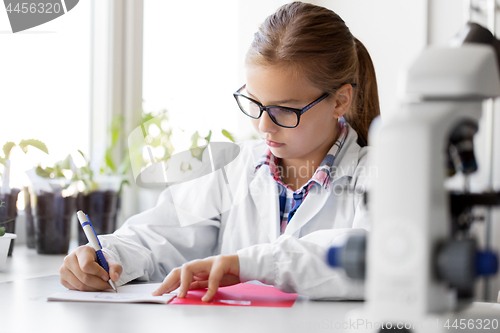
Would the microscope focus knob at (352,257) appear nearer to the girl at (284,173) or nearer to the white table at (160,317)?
the white table at (160,317)

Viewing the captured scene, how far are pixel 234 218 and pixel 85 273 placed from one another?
19.1 inches

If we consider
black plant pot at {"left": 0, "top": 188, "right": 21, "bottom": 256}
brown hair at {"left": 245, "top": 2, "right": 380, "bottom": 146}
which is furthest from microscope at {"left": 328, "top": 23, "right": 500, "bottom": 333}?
black plant pot at {"left": 0, "top": 188, "right": 21, "bottom": 256}

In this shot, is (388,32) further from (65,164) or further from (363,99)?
(65,164)

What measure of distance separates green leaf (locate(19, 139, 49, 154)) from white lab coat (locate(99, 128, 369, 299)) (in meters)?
0.37

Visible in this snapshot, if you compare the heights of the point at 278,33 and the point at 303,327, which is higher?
the point at 278,33

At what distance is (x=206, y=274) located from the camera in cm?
82

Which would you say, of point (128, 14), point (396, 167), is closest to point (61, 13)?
point (128, 14)

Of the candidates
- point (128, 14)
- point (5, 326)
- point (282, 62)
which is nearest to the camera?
point (5, 326)

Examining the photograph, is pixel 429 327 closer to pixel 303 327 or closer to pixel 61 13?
pixel 303 327

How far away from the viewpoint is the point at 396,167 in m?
0.42

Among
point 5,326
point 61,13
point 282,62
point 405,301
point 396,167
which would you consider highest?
point 61,13

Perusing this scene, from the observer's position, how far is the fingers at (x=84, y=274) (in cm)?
85

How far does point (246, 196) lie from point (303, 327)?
64cm

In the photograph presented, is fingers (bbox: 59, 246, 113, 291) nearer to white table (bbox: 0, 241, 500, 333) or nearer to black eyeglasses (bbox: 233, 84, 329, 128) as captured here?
white table (bbox: 0, 241, 500, 333)
